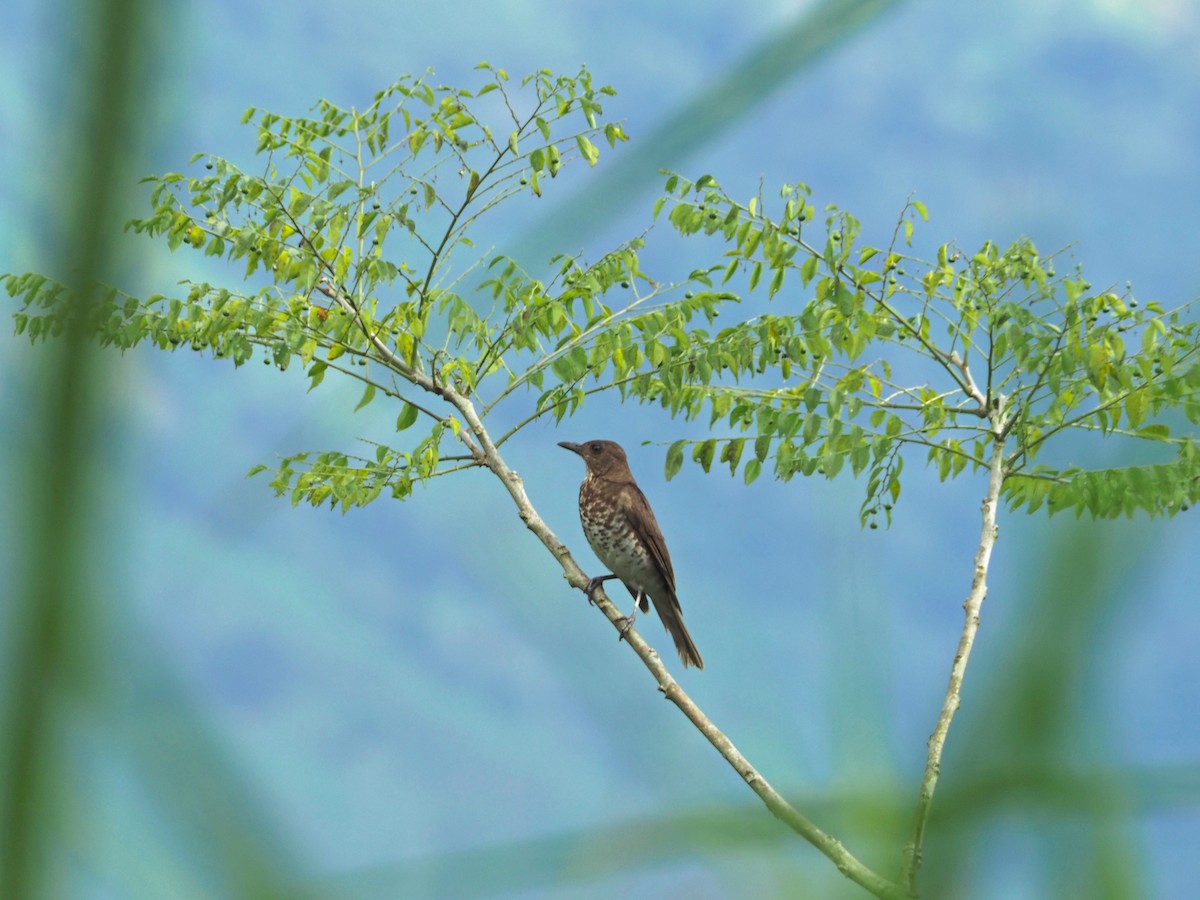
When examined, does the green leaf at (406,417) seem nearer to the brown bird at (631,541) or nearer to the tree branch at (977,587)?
the brown bird at (631,541)

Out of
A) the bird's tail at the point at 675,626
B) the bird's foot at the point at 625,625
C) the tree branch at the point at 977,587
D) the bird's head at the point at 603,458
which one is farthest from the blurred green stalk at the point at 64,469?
the bird's head at the point at 603,458

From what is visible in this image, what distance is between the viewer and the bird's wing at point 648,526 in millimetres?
7977

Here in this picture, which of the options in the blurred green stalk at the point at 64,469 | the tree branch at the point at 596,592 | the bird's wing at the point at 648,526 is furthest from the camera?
the bird's wing at the point at 648,526

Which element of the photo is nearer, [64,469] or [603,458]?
[64,469]

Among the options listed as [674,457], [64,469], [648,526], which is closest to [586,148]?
[674,457]

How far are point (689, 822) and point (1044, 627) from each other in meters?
0.41

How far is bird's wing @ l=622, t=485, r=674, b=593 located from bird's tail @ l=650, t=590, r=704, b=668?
0.10m

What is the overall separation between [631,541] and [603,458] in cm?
95

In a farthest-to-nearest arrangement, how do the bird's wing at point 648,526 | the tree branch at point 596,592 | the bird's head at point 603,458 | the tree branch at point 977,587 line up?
the bird's head at point 603,458
the bird's wing at point 648,526
the tree branch at point 596,592
the tree branch at point 977,587

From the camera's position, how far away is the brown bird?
803 cm

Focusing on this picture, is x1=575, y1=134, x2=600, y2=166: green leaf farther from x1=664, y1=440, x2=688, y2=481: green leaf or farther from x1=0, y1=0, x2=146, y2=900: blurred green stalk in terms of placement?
x1=0, y1=0, x2=146, y2=900: blurred green stalk

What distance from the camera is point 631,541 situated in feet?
26.9

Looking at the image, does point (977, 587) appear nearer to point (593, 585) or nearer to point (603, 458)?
point (593, 585)

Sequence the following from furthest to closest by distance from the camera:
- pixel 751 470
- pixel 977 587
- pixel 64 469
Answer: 1. pixel 751 470
2. pixel 977 587
3. pixel 64 469
